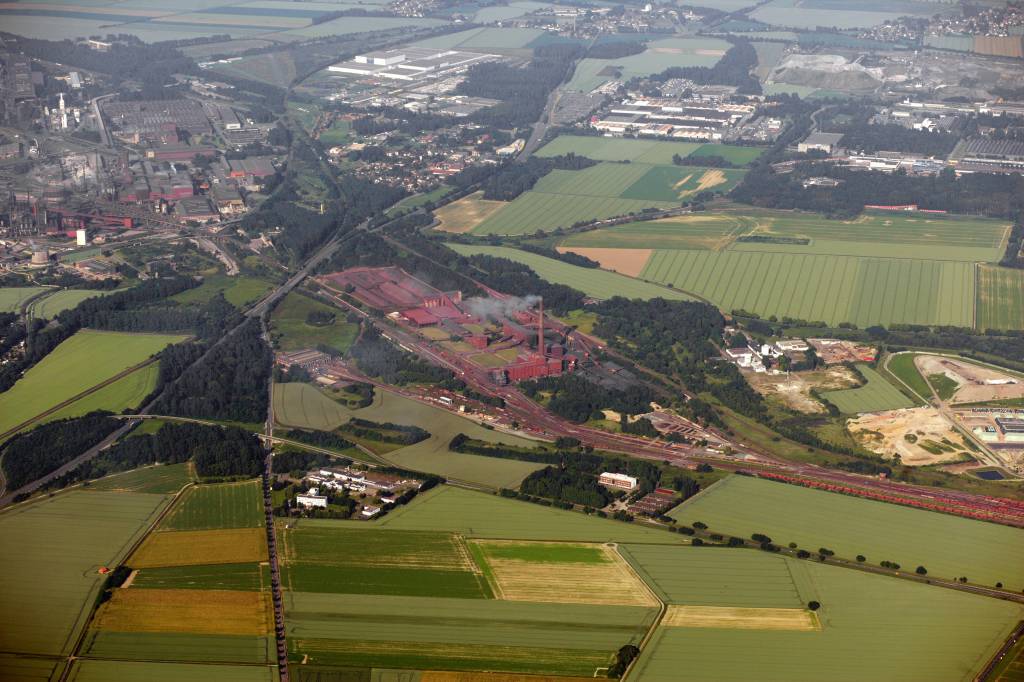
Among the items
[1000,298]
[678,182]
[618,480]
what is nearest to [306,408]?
[618,480]

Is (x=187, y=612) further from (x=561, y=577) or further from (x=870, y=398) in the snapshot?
(x=870, y=398)

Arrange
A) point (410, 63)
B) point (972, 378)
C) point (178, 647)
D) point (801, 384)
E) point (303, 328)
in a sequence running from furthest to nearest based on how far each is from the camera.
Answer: point (410, 63) < point (303, 328) < point (972, 378) < point (801, 384) < point (178, 647)

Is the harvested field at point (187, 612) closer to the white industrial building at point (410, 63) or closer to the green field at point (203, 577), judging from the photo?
the green field at point (203, 577)

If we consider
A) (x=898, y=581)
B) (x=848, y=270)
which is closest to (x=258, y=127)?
(x=848, y=270)

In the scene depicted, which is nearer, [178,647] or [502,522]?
[178,647]

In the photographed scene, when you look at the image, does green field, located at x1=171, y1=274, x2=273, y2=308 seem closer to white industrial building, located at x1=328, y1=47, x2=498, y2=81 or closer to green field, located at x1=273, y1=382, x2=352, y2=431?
green field, located at x1=273, y1=382, x2=352, y2=431

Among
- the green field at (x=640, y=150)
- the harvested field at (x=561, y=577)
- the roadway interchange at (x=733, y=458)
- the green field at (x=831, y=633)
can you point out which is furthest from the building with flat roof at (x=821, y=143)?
the harvested field at (x=561, y=577)
